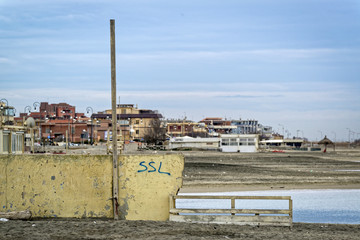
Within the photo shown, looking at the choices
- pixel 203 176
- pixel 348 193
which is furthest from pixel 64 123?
pixel 348 193

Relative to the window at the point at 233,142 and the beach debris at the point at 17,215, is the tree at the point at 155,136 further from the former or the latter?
the beach debris at the point at 17,215

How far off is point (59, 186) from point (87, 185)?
0.80m

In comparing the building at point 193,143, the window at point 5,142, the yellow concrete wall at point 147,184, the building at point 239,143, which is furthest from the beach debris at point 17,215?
the building at point 193,143

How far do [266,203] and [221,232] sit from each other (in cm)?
1348

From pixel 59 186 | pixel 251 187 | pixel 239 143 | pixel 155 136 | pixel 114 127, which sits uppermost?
pixel 114 127

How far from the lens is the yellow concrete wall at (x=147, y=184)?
1509cm

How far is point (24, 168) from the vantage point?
49.9 feet

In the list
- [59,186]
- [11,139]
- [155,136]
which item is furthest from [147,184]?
[155,136]

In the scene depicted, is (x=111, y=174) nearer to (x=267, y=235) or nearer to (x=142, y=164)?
(x=142, y=164)

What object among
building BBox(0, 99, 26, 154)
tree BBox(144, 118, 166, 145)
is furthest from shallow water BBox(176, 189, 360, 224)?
tree BBox(144, 118, 166, 145)

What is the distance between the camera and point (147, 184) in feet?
49.6

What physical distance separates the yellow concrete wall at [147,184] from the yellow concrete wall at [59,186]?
0.42 meters

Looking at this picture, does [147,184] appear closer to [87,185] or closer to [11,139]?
[87,185]

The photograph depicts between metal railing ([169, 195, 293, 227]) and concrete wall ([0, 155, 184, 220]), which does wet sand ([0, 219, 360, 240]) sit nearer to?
metal railing ([169, 195, 293, 227])
